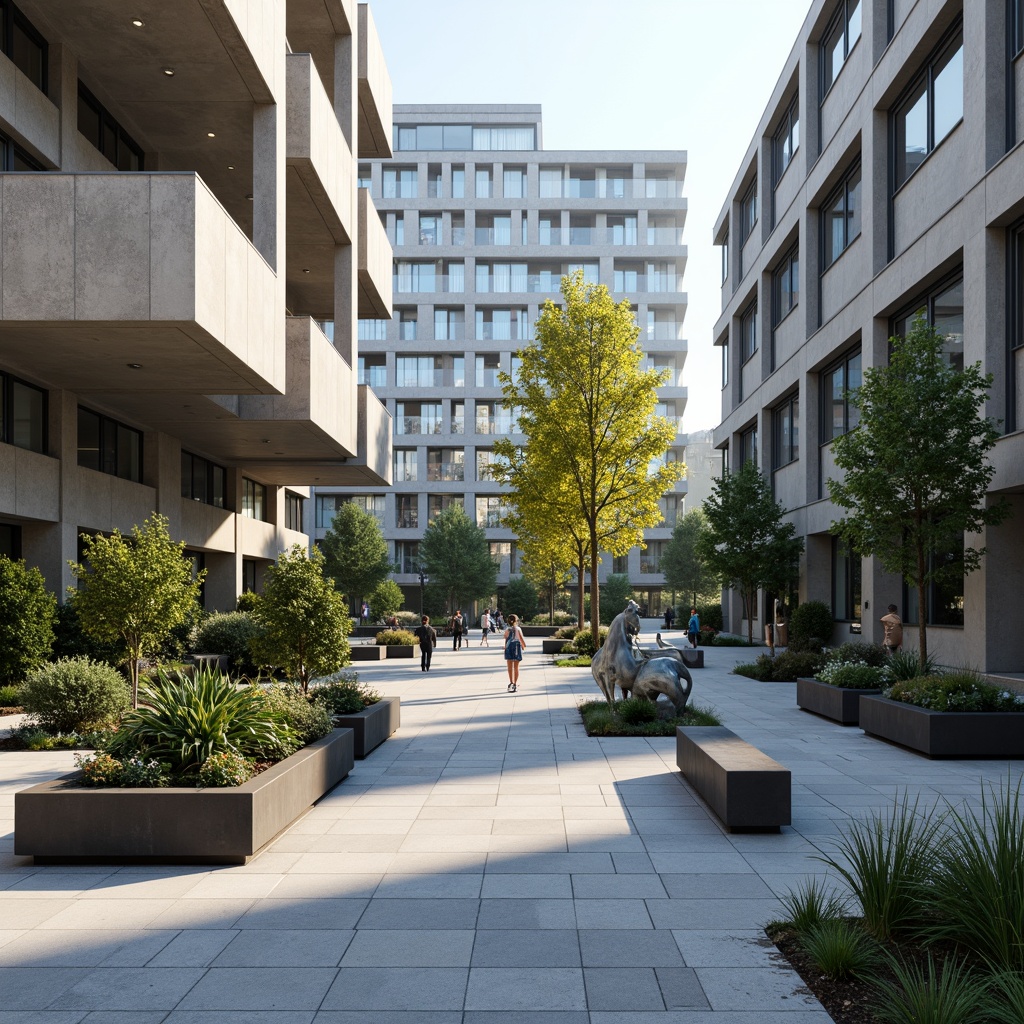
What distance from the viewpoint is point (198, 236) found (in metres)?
14.3

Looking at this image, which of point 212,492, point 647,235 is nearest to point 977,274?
point 212,492

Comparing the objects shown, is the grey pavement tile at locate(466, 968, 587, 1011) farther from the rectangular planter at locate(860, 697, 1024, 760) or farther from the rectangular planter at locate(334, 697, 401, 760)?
the rectangular planter at locate(860, 697, 1024, 760)

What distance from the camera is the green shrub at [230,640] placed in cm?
2364

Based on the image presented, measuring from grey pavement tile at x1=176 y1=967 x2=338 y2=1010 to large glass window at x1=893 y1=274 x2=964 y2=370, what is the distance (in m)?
18.0

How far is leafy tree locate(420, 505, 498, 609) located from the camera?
62.5 metres

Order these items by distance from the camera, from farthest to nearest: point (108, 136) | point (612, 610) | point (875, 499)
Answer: point (612, 610)
point (108, 136)
point (875, 499)

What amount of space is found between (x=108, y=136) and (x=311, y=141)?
4131 millimetres

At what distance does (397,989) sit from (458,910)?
1.33m

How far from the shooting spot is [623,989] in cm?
513

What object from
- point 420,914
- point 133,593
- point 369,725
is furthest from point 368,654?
point 420,914

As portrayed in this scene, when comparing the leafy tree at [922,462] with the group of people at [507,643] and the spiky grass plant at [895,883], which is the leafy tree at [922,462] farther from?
the spiky grass plant at [895,883]

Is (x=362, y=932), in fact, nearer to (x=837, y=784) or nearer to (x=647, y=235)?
(x=837, y=784)

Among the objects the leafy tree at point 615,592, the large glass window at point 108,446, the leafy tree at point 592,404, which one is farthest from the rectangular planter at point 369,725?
the leafy tree at point 615,592

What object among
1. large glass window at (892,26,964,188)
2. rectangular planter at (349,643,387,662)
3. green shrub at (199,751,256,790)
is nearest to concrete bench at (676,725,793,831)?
green shrub at (199,751,256,790)
